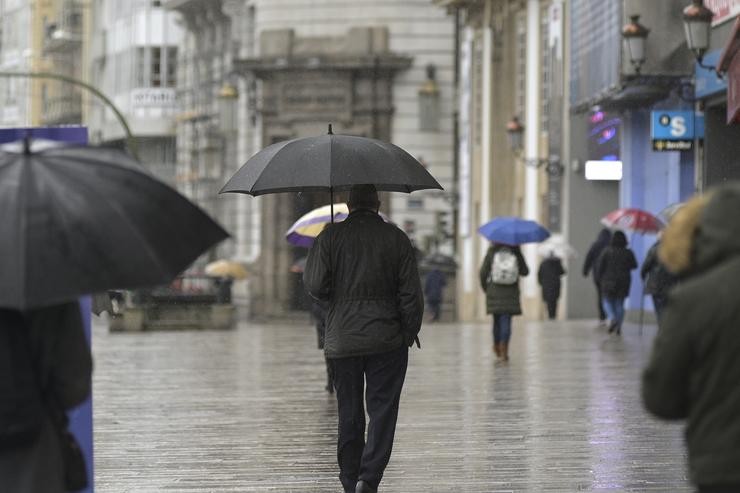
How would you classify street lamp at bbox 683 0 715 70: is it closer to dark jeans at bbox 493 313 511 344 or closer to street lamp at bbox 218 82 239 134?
dark jeans at bbox 493 313 511 344

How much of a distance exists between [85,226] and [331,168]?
461 cm

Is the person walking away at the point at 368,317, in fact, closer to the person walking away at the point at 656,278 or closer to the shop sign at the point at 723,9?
the person walking away at the point at 656,278

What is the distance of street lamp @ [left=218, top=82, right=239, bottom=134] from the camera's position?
5175 cm

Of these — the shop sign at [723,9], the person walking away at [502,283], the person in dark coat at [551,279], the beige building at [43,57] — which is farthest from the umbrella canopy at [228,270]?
the beige building at [43,57]

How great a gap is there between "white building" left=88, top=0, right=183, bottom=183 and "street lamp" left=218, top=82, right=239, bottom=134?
15.2m

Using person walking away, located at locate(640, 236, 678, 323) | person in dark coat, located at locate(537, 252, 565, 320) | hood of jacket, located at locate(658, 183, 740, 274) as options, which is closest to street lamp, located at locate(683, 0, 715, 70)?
person walking away, located at locate(640, 236, 678, 323)

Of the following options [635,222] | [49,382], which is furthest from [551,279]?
Result: [49,382]

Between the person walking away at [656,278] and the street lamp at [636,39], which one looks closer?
the person walking away at [656,278]

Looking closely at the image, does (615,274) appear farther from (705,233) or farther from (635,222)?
(705,233)

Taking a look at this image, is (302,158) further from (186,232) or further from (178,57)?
(178,57)

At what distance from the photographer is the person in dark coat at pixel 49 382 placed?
6047 mm

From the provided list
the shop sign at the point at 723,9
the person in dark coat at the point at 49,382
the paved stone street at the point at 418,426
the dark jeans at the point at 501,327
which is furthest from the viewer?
the shop sign at the point at 723,9

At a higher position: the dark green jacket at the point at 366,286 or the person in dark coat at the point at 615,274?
the dark green jacket at the point at 366,286

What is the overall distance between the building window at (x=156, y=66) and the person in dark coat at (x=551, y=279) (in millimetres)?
34725
